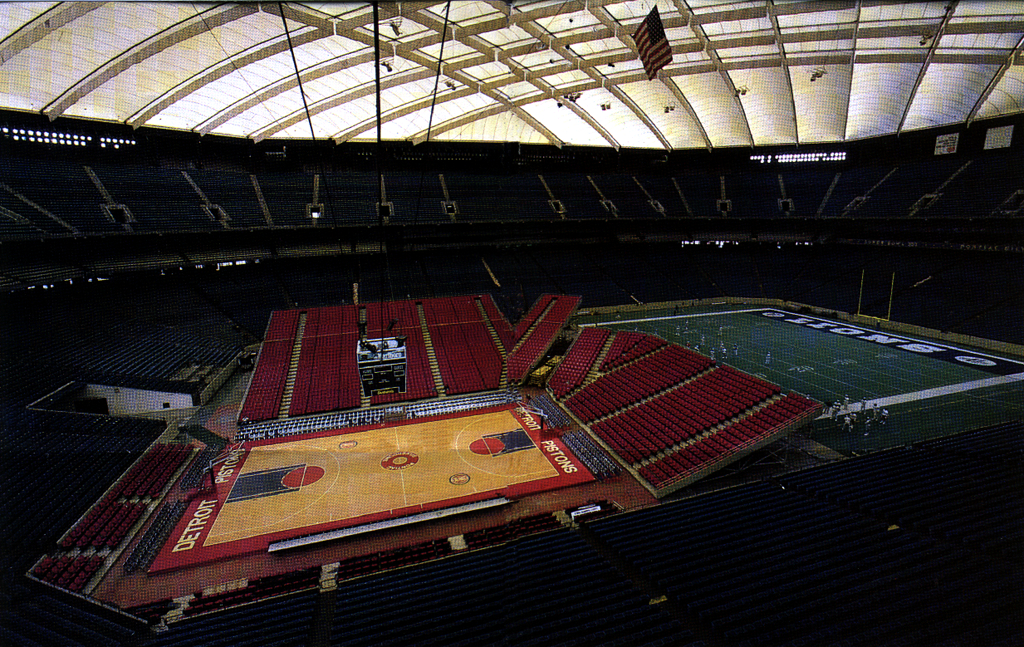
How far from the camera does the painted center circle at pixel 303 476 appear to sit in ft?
53.2

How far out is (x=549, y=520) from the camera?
13.4 m

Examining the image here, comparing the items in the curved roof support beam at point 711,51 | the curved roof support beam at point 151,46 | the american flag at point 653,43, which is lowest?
the american flag at point 653,43

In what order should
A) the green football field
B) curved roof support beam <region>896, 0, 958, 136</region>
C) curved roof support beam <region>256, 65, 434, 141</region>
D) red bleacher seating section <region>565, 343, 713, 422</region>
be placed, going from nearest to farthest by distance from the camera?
1. the green football field
2. curved roof support beam <region>896, 0, 958, 136</region>
3. red bleacher seating section <region>565, 343, 713, 422</region>
4. curved roof support beam <region>256, 65, 434, 141</region>

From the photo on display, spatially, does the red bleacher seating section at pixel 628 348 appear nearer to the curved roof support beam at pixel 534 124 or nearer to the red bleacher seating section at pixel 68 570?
the curved roof support beam at pixel 534 124

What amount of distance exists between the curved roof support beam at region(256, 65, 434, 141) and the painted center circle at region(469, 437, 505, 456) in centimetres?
2122

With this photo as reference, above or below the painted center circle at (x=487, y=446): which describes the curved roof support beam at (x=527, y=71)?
above

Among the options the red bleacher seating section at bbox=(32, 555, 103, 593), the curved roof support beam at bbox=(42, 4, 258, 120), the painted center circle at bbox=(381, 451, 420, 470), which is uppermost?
the curved roof support beam at bbox=(42, 4, 258, 120)

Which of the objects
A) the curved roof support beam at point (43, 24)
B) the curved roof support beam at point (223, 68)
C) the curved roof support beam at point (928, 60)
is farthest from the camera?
the curved roof support beam at point (223, 68)

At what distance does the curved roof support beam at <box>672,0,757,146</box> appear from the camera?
2144cm

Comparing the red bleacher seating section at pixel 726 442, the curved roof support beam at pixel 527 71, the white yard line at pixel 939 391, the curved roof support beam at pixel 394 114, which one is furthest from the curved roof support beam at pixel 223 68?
the white yard line at pixel 939 391

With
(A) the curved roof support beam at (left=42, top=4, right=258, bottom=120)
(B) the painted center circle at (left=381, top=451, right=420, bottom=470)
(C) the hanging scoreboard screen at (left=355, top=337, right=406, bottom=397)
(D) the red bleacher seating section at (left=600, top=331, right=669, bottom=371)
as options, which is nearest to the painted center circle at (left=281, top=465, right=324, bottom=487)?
(B) the painted center circle at (left=381, top=451, right=420, bottom=470)

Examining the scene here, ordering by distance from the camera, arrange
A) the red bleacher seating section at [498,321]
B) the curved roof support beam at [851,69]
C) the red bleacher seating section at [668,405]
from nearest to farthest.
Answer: the red bleacher seating section at [668,405], the curved roof support beam at [851,69], the red bleacher seating section at [498,321]

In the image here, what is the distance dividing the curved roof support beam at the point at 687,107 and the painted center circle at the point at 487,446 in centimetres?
2611

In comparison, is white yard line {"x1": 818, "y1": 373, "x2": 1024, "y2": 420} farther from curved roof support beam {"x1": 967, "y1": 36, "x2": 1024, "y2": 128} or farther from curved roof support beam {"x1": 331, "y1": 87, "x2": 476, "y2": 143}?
curved roof support beam {"x1": 331, "y1": 87, "x2": 476, "y2": 143}
